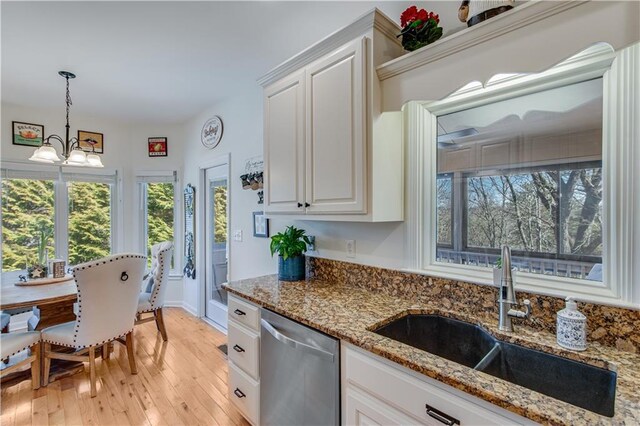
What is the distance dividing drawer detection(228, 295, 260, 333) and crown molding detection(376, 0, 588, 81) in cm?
147

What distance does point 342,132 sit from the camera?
164cm

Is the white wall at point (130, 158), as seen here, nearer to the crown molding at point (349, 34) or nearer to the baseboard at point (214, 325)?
the baseboard at point (214, 325)

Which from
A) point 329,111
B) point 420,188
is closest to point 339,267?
point 420,188

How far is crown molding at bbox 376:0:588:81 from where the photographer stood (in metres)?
1.04

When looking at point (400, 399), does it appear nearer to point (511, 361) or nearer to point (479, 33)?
point (511, 361)

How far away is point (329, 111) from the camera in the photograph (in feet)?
A: 5.60

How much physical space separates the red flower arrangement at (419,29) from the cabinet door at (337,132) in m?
0.21

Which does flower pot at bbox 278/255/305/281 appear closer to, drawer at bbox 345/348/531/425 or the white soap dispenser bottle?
drawer at bbox 345/348/531/425

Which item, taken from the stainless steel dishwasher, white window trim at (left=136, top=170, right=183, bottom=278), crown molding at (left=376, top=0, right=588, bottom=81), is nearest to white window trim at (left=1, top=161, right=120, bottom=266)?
white window trim at (left=136, top=170, right=183, bottom=278)

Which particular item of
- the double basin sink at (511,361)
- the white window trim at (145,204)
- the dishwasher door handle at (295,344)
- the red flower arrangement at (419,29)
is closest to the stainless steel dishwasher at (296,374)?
the dishwasher door handle at (295,344)

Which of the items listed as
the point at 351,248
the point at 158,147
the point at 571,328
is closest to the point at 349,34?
the point at 351,248

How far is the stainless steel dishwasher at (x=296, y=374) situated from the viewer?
1.33 meters

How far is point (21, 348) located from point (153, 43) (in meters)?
2.37

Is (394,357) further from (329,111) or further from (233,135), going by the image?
(233,135)
